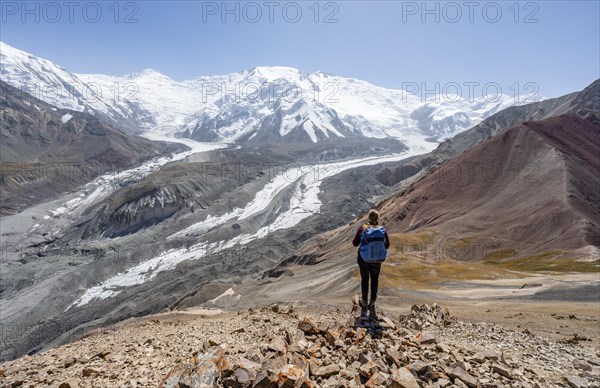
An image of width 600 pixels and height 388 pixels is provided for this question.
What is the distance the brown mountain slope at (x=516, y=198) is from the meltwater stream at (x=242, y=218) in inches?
1129

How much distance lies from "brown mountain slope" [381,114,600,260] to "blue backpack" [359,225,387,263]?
4757cm

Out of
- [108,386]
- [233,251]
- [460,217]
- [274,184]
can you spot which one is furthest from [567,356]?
[274,184]

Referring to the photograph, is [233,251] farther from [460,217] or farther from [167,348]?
[167,348]

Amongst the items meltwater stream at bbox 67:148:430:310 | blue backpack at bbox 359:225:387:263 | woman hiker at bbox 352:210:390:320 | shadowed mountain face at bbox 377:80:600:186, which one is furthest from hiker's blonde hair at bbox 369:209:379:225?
shadowed mountain face at bbox 377:80:600:186

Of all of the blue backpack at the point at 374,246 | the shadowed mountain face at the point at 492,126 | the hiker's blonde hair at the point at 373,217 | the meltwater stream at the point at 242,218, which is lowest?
the meltwater stream at the point at 242,218

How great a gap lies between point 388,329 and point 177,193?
117435mm

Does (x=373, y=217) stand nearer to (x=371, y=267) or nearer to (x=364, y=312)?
(x=371, y=267)

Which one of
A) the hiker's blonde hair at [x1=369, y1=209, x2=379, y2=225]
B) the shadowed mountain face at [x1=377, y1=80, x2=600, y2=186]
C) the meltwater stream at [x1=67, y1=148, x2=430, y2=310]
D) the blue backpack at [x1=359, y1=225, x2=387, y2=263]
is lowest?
the meltwater stream at [x1=67, y1=148, x2=430, y2=310]

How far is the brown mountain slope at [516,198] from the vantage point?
55.8 metres

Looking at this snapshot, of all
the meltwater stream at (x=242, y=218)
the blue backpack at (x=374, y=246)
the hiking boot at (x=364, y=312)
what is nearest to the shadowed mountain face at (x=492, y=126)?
the meltwater stream at (x=242, y=218)

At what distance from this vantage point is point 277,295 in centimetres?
3934

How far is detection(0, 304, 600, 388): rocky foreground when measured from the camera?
7.23 m

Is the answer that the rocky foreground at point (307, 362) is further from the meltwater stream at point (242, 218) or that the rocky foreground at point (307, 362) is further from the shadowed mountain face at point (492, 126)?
the shadowed mountain face at point (492, 126)

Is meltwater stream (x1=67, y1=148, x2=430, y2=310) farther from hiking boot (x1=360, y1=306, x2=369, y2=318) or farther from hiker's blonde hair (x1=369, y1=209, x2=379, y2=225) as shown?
hiker's blonde hair (x1=369, y1=209, x2=379, y2=225)
